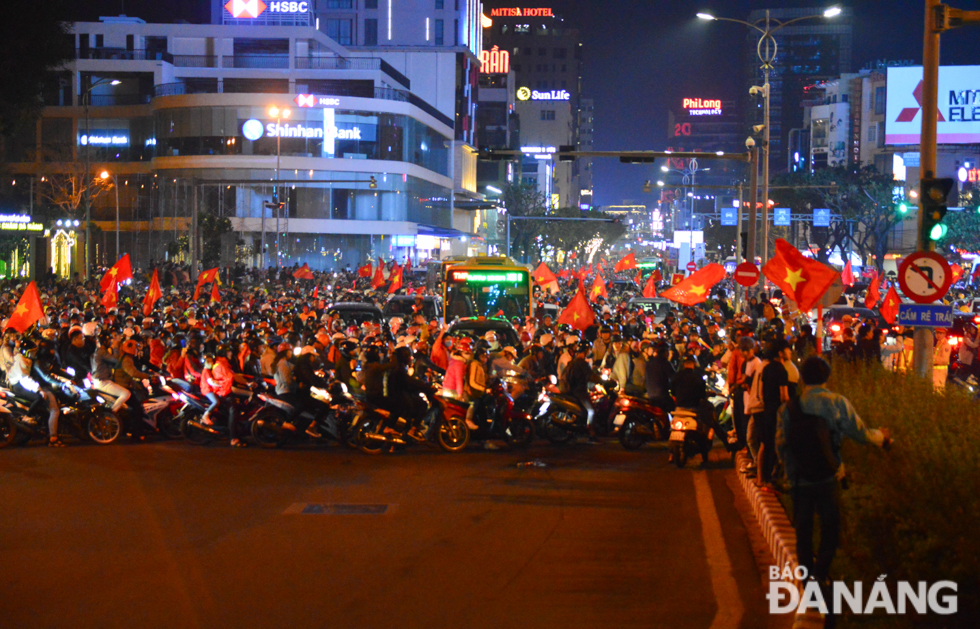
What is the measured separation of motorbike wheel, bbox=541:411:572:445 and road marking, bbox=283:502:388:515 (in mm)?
5106

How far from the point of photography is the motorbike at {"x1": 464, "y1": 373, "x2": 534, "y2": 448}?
14055mm

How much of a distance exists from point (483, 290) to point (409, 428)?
534 inches

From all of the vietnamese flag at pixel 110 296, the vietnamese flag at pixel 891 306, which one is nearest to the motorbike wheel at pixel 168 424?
the vietnamese flag at pixel 110 296

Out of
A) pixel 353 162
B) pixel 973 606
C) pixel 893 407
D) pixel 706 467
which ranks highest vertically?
pixel 353 162

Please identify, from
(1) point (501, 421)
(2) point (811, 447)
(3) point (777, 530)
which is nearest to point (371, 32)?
(1) point (501, 421)

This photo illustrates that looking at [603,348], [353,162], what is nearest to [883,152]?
[353,162]

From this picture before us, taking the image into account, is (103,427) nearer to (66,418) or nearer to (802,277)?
(66,418)

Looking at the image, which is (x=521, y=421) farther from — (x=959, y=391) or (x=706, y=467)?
(x=959, y=391)

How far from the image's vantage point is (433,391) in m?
13.6

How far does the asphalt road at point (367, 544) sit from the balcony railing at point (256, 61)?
7078cm

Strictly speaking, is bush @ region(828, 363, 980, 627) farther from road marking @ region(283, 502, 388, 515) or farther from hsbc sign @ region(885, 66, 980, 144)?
hsbc sign @ region(885, 66, 980, 144)

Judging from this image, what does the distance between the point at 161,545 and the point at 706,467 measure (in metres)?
7.01

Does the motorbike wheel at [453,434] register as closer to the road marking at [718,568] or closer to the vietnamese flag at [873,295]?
the road marking at [718,568]

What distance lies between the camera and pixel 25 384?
1347cm
